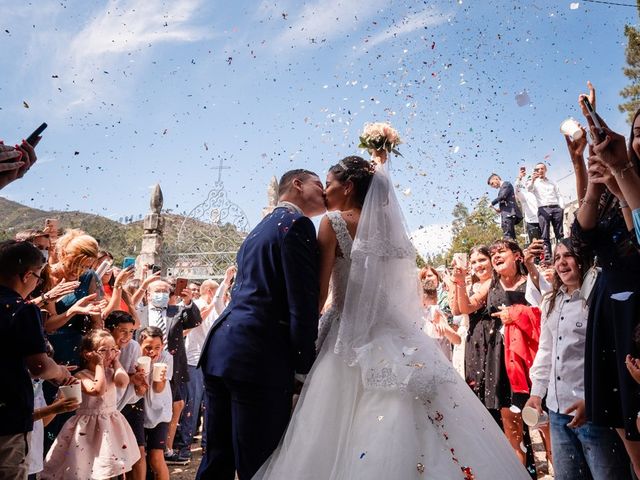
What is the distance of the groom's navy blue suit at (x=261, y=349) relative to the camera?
2.55 meters

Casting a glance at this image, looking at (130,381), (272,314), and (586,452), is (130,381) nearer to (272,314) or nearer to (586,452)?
(272,314)

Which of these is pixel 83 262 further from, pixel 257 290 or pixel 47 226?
pixel 257 290

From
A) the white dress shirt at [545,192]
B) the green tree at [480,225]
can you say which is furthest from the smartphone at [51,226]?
the green tree at [480,225]

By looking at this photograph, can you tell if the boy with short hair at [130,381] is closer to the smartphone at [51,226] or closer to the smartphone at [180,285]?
the smartphone at [51,226]

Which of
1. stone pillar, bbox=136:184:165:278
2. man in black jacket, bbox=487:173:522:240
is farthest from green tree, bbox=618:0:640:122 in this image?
stone pillar, bbox=136:184:165:278

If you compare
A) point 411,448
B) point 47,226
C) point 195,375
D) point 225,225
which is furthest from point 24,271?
point 225,225

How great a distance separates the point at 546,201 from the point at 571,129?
8.77m

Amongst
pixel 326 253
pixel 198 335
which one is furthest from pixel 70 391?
pixel 198 335

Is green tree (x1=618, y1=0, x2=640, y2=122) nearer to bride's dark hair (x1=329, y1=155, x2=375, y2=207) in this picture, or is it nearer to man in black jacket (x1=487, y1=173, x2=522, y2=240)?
man in black jacket (x1=487, y1=173, x2=522, y2=240)

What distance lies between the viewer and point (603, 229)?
2.49 meters

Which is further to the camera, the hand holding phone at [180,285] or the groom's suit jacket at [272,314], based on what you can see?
A: the hand holding phone at [180,285]

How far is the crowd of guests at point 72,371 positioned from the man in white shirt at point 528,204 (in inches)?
327

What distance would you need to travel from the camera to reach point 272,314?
269cm

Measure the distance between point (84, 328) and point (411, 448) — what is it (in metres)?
3.24
